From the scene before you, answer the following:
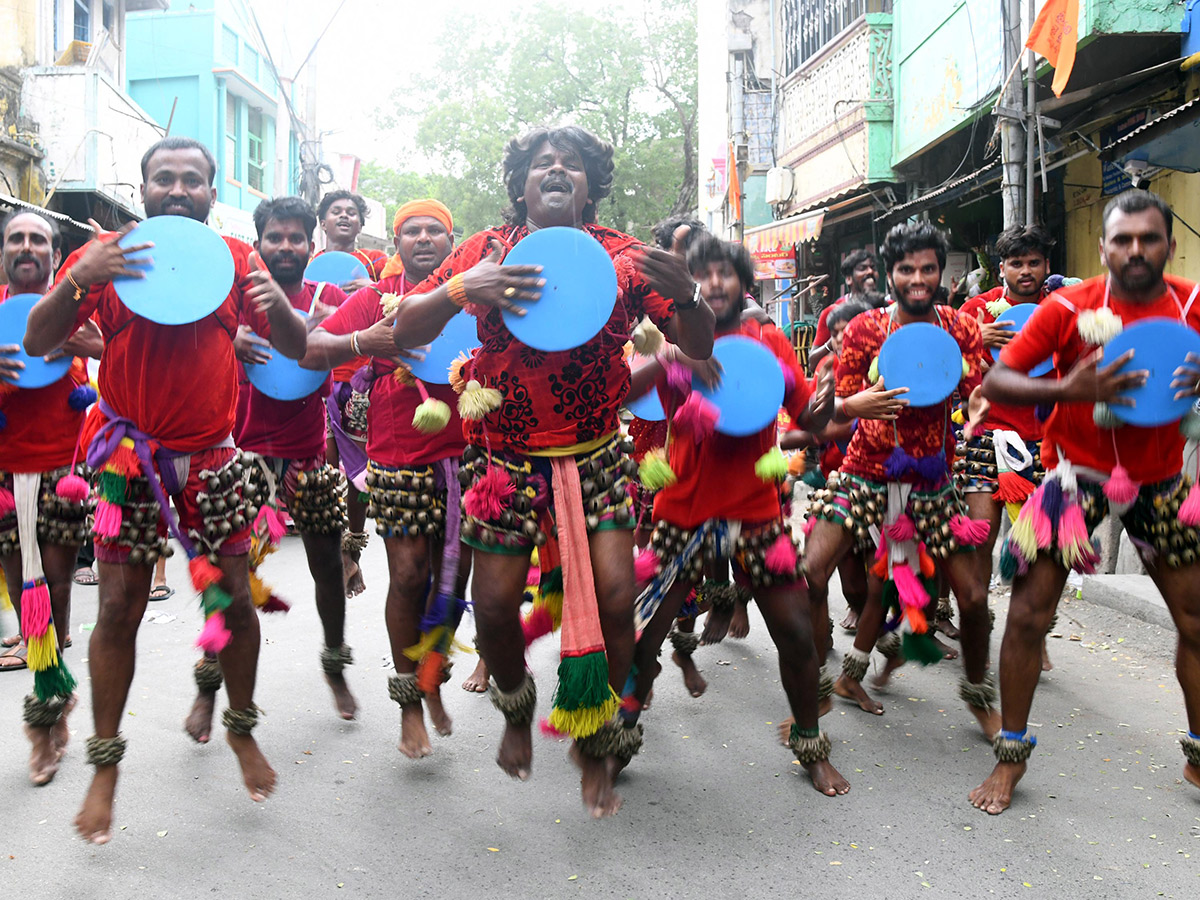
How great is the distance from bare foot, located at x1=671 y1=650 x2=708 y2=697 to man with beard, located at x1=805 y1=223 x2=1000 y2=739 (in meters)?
0.65

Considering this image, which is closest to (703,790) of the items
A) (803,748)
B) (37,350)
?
(803,748)

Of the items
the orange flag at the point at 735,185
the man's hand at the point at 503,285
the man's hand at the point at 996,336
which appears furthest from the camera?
the orange flag at the point at 735,185

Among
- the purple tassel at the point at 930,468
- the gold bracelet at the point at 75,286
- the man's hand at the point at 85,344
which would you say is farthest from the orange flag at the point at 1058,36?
the gold bracelet at the point at 75,286

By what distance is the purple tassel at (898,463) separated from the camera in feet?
14.3

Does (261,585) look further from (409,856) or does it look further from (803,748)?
(803,748)

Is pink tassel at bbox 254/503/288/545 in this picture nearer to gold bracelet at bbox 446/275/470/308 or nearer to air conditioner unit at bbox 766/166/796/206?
gold bracelet at bbox 446/275/470/308

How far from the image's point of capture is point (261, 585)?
4262 mm

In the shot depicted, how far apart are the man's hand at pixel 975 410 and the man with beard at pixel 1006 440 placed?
0.05m

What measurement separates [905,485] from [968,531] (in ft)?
1.01

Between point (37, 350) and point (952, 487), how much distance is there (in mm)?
3445

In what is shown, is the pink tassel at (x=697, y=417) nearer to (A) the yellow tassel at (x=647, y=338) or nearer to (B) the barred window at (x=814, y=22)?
(A) the yellow tassel at (x=647, y=338)

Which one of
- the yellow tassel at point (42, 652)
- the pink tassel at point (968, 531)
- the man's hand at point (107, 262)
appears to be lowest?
the yellow tassel at point (42, 652)

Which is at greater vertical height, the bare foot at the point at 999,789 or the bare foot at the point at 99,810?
the bare foot at the point at 99,810

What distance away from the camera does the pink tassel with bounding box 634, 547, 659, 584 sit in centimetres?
366
